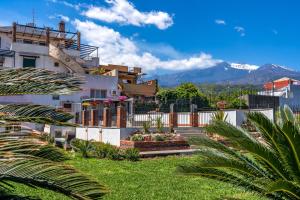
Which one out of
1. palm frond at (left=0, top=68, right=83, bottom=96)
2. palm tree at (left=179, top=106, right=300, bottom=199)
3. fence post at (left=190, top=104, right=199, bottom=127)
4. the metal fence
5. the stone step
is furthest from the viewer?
fence post at (left=190, top=104, right=199, bottom=127)

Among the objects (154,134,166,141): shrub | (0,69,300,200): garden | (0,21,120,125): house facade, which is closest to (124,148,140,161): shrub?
(154,134,166,141): shrub

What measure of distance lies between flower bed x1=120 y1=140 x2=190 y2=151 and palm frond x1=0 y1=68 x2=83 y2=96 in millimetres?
13667

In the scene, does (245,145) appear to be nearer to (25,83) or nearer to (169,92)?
(25,83)

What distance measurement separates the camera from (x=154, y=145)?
18.0 metres

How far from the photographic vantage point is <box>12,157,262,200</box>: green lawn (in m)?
8.95

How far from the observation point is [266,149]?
5047 mm

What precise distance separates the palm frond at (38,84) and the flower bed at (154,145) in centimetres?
1367

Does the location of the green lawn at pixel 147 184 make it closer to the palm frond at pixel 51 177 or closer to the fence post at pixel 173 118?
the palm frond at pixel 51 177

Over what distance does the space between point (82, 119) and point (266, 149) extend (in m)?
20.6

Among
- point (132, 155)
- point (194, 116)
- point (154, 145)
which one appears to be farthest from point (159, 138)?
point (194, 116)

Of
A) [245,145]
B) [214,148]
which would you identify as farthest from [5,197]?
[214,148]

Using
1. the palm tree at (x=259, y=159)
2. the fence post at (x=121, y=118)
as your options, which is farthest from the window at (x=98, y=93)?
the palm tree at (x=259, y=159)

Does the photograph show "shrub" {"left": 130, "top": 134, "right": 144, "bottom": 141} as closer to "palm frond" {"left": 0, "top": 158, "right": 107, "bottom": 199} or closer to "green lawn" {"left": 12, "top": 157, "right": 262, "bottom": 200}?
"green lawn" {"left": 12, "top": 157, "right": 262, "bottom": 200}

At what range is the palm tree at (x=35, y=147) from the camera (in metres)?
3.14
